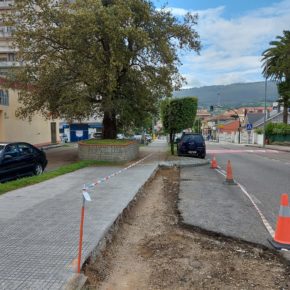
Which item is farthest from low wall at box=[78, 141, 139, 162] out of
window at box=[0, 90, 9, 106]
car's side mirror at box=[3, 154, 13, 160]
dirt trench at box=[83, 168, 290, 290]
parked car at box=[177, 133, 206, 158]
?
dirt trench at box=[83, 168, 290, 290]

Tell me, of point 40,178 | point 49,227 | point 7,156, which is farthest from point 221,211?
point 7,156

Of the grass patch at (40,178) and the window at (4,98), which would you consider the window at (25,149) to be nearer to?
the grass patch at (40,178)

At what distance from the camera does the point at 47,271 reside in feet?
15.8

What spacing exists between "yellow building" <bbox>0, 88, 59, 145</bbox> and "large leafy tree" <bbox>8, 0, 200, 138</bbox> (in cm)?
722

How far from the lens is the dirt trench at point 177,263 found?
5012 mm

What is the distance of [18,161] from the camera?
14.2 m

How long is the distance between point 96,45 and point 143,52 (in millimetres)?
3071

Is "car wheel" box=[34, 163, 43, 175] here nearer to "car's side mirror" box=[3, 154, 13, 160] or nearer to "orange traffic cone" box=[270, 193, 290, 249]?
"car's side mirror" box=[3, 154, 13, 160]

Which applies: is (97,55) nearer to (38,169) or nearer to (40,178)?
(38,169)

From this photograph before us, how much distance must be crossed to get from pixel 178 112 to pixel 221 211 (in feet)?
59.0

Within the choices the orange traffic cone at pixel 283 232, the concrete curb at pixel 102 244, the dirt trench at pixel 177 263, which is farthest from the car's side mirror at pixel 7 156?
the orange traffic cone at pixel 283 232

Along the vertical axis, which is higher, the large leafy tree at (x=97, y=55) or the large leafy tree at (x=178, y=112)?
the large leafy tree at (x=97, y=55)

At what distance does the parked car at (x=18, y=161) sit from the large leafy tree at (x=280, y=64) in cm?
4021

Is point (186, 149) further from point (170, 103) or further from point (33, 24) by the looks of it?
point (33, 24)
